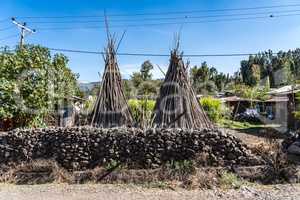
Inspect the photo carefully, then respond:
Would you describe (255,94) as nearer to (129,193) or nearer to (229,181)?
(229,181)

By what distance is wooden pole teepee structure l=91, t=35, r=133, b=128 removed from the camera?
8.22 metres

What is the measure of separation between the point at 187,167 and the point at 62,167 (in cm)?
276

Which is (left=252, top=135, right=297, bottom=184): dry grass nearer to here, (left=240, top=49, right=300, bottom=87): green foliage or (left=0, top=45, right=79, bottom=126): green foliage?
(left=0, top=45, right=79, bottom=126): green foliage

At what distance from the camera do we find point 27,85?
8.85m

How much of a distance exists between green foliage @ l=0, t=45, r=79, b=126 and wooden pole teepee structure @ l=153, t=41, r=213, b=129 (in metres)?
3.70

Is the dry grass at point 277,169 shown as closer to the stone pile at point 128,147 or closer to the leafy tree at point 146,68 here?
the stone pile at point 128,147

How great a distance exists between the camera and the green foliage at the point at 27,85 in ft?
28.0

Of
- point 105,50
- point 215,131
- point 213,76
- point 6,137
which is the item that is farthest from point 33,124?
point 213,76

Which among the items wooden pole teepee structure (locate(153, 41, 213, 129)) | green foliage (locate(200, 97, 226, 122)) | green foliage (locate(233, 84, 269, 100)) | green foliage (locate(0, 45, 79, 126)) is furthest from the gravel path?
green foliage (locate(233, 84, 269, 100))

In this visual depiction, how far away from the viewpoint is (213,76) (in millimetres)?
43469

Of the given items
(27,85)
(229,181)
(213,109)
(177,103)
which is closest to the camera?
(229,181)

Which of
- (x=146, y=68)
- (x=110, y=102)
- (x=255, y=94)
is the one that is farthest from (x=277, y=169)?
(x=146, y=68)

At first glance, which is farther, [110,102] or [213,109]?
[213,109]

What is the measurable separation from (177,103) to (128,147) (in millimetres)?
2145
